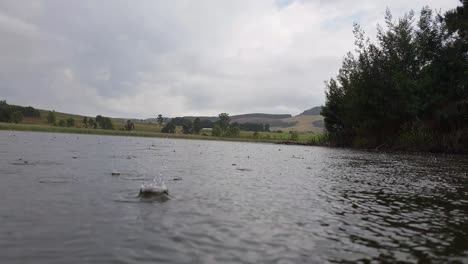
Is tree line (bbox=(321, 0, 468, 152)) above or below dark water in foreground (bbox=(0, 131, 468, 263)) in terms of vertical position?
above

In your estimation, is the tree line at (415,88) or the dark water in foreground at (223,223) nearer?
the dark water in foreground at (223,223)

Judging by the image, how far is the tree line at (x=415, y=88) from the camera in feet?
196

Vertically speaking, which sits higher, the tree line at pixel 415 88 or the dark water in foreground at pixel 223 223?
the tree line at pixel 415 88

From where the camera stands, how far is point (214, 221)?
37.3ft

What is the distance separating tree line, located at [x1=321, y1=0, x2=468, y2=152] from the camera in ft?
196

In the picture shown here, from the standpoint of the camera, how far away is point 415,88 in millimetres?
69312

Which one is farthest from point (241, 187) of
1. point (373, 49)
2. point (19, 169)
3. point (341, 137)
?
point (341, 137)

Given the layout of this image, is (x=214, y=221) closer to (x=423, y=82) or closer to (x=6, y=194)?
(x=6, y=194)

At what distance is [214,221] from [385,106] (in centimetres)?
6883

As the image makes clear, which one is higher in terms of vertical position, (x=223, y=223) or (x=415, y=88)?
(x=415, y=88)

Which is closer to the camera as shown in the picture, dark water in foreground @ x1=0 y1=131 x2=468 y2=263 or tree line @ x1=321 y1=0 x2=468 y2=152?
dark water in foreground @ x1=0 y1=131 x2=468 y2=263

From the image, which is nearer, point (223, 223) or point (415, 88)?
point (223, 223)

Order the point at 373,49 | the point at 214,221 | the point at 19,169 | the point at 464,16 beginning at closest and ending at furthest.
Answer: the point at 214,221
the point at 19,169
the point at 464,16
the point at 373,49

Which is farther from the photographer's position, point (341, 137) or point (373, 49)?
point (341, 137)
